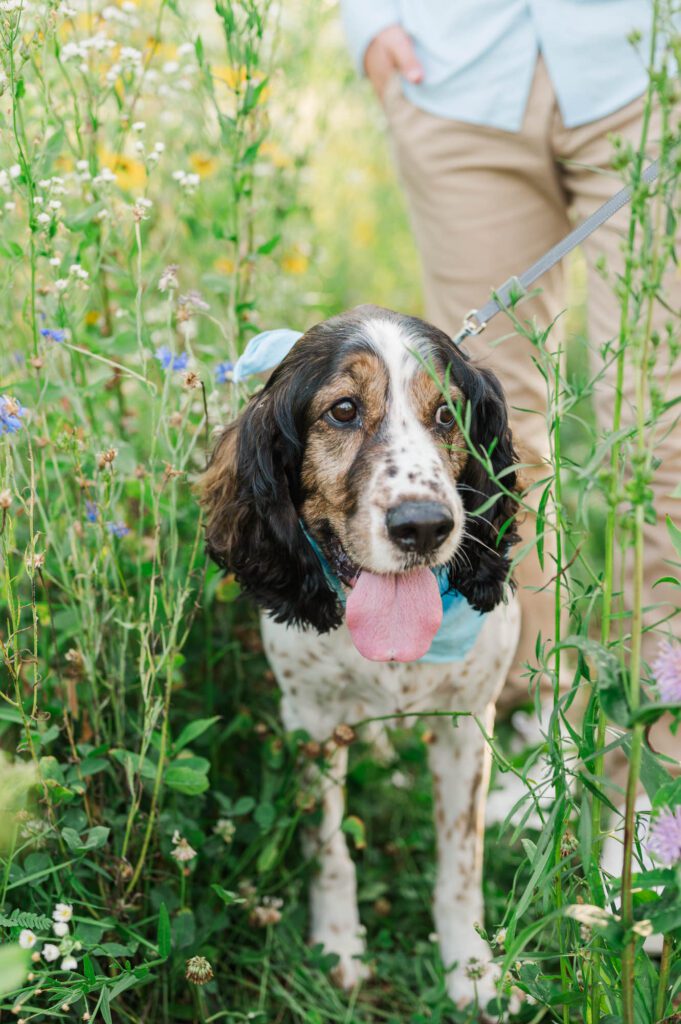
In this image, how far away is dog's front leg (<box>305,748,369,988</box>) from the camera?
9.53ft

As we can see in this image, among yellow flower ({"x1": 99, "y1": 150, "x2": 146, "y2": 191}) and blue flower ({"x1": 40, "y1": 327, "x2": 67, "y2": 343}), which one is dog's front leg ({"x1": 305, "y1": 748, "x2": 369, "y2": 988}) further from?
yellow flower ({"x1": 99, "y1": 150, "x2": 146, "y2": 191})

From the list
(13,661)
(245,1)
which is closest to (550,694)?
(13,661)

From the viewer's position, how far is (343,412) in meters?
2.49

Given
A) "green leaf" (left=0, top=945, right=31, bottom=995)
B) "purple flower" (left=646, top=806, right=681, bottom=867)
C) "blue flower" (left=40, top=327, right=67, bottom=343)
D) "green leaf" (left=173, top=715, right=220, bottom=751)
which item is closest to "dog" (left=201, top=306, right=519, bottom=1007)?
"green leaf" (left=173, top=715, right=220, bottom=751)

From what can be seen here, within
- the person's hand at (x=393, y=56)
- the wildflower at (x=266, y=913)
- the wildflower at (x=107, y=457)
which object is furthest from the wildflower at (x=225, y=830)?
the person's hand at (x=393, y=56)

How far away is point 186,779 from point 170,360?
0.96 metres

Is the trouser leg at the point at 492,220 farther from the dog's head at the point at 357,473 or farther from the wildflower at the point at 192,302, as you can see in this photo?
the wildflower at the point at 192,302

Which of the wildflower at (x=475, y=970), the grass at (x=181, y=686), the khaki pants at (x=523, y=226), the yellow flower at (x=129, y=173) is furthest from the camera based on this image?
the yellow flower at (x=129, y=173)

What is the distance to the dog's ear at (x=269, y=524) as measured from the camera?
2588 millimetres

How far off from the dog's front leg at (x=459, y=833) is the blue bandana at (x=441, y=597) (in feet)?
1.12

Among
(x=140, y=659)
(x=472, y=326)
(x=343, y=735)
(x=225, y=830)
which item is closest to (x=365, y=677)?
(x=343, y=735)

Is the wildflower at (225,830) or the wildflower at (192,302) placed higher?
the wildflower at (192,302)

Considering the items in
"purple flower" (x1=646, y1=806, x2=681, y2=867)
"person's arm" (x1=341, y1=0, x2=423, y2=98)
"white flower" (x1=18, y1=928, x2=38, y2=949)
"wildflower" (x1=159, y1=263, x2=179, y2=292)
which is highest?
"person's arm" (x1=341, y1=0, x2=423, y2=98)

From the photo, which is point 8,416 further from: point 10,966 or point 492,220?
point 492,220
